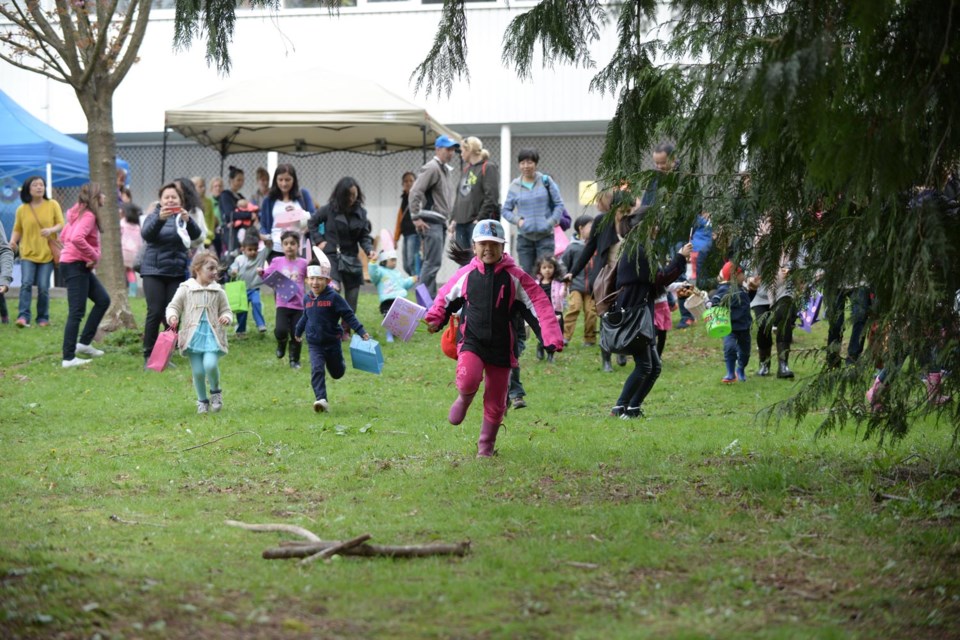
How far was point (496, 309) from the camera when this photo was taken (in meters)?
9.20

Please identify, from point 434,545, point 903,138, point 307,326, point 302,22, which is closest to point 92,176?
point 307,326

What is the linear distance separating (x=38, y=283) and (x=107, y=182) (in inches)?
90.7

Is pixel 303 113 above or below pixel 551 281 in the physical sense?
above

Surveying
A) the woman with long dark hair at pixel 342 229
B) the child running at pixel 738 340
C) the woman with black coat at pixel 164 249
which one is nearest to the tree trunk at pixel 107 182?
the woman with black coat at pixel 164 249

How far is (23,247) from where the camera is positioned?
18.2 meters

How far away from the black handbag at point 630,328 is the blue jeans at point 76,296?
23.4ft

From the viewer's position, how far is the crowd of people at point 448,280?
9.20 metres

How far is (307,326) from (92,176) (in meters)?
6.62

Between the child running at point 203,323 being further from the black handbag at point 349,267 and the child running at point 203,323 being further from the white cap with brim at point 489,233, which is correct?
the black handbag at point 349,267

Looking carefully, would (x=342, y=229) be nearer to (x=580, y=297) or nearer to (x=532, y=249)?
(x=532, y=249)

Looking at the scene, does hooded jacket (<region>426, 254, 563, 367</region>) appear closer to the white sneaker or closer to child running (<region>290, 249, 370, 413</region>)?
child running (<region>290, 249, 370, 413</region>)

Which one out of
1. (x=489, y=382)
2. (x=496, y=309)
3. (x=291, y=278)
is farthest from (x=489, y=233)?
(x=291, y=278)

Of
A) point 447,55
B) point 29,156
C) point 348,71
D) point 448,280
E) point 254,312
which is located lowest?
point 254,312

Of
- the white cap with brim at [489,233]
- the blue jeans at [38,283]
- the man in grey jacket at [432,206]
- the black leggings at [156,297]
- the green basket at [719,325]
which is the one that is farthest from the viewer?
the blue jeans at [38,283]
